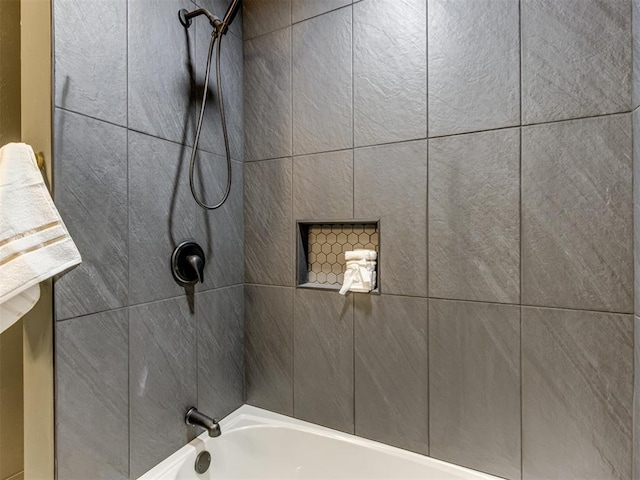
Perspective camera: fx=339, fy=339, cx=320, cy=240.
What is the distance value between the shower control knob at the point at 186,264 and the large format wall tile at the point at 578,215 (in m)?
1.18

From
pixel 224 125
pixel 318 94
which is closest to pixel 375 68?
pixel 318 94

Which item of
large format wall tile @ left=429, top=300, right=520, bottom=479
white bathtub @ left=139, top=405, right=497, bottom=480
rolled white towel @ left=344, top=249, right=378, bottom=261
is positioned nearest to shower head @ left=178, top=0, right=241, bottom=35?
rolled white towel @ left=344, top=249, right=378, bottom=261

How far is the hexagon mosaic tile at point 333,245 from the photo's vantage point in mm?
1459

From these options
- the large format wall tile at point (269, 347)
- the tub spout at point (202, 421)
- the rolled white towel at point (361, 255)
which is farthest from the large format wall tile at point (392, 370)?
the tub spout at point (202, 421)

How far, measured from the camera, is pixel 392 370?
4.45ft

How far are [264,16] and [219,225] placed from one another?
1022 mm

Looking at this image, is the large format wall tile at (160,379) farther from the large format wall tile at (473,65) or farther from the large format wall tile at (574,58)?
the large format wall tile at (574,58)

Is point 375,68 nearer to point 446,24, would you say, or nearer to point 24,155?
point 446,24

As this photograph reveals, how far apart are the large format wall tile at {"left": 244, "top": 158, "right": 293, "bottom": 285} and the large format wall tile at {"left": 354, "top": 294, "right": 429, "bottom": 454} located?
418 millimetres

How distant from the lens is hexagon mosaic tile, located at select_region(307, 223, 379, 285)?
1.46 m

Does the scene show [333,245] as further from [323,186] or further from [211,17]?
[211,17]

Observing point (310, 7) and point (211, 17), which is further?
point (310, 7)

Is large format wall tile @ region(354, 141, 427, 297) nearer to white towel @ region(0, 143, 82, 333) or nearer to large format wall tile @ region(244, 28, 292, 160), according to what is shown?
large format wall tile @ region(244, 28, 292, 160)

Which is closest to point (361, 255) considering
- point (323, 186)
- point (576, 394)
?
point (323, 186)
